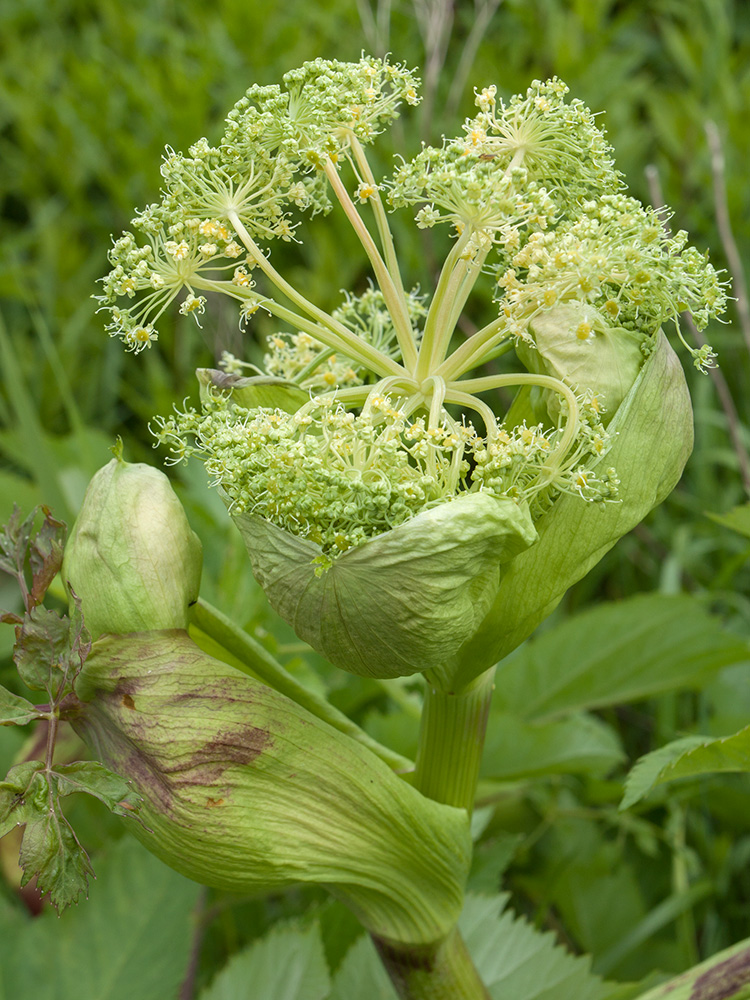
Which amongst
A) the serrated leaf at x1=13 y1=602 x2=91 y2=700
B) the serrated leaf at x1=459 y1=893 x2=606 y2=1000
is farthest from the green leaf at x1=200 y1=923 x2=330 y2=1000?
the serrated leaf at x1=13 y1=602 x2=91 y2=700

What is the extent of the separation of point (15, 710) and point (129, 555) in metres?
0.12

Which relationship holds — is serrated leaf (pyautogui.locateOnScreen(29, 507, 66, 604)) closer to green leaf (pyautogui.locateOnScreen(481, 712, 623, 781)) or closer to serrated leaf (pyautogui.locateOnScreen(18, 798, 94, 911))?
serrated leaf (pyautogui.locateOnScreen(18, 798, 94, 911))

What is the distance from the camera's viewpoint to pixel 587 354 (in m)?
0.64

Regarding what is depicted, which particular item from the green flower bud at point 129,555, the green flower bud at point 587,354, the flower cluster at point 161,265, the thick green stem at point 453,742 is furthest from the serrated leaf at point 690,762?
the flower cluster at point 161,265

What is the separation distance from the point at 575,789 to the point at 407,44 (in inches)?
76.3

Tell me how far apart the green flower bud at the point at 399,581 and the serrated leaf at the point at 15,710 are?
166mm

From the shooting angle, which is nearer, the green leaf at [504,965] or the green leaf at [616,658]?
the green leaf at [504,965]

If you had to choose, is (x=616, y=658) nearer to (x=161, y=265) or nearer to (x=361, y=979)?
(x=361, y=979)

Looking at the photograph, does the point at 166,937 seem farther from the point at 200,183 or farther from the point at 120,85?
the point at 120,85

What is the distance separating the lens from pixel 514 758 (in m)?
1.06

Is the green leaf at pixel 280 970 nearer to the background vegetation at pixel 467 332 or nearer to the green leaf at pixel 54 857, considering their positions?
the background vegetation at pixel 467 332

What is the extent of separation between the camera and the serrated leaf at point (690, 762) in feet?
2.27

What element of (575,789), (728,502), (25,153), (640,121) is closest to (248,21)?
(25,153)

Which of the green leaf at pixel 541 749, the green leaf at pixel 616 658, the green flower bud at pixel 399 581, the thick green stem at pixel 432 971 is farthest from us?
the green leaf at pixel 616 658
